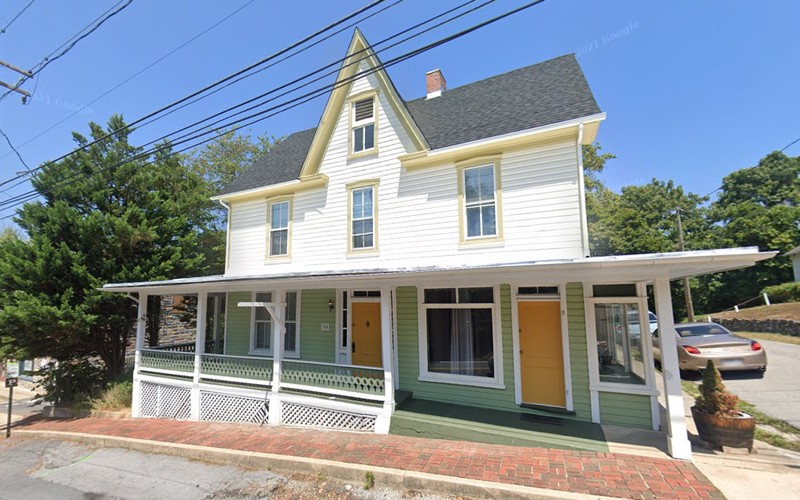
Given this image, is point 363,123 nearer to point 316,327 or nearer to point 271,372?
point 316,327

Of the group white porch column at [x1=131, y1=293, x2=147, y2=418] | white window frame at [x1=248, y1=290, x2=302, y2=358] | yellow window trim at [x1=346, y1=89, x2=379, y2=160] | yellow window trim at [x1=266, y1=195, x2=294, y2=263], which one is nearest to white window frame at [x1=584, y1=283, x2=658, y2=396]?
yellow window trim at [x1=346, y1=89, x2=379, y2=160]

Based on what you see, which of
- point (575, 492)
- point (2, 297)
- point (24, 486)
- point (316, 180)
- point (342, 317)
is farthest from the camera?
point (2, 297)

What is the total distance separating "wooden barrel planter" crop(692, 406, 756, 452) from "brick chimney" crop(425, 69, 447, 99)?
10.8 meters

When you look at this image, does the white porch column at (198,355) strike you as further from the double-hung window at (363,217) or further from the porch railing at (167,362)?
the double-hung window at (363,217)

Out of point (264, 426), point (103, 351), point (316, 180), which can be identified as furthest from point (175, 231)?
point (264, 426)

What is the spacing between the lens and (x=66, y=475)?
6457mm

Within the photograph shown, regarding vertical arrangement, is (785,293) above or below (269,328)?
above

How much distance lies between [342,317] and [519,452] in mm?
5524

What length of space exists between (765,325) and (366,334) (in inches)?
791

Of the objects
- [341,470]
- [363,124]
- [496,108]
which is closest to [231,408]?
[341,470]

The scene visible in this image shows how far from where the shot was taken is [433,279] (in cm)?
681

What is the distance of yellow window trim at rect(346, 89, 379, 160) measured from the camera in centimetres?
981

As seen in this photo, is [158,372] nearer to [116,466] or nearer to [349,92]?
[116,466]

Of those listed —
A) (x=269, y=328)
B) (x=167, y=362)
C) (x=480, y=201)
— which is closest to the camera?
(x=480, y=201)
